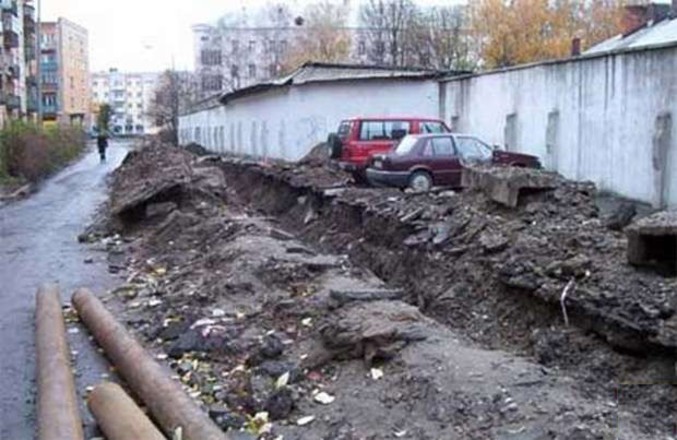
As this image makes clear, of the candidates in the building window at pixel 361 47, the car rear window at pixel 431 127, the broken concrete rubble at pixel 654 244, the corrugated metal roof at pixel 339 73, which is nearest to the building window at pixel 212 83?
the building window at pixel 361 47

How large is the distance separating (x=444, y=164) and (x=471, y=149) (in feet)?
2.71

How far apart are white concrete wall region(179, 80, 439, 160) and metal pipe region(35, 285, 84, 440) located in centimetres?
2521

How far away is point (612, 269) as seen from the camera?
870cm

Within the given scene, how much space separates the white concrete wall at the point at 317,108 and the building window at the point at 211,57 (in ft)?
162

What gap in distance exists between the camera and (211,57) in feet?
322

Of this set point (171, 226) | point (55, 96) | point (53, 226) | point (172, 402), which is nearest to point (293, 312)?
point (172, 402)

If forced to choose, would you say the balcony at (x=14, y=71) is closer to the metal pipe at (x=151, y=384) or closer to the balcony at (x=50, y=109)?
the balcony at (x=50, y=109)

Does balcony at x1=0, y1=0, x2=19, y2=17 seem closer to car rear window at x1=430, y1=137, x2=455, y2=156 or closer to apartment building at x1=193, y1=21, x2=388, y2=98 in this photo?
apartment building at x1=193, y1=21, x2=388, y2=98

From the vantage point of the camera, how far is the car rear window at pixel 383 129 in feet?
87.1

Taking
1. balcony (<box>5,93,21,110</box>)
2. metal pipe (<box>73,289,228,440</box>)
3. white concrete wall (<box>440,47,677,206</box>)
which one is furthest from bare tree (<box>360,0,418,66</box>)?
metal pipe (<box>73,289,228,440</box>)

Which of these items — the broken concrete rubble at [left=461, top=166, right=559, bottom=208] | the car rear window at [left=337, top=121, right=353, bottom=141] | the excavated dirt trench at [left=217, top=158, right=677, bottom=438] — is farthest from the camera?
the car rear window at [left=337, top=121, right=353, bottom=141]

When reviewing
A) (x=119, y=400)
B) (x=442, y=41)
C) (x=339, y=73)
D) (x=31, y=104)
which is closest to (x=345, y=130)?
(x=339, y=73)

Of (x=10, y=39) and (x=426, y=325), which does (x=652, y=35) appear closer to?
(x=426, y=325)

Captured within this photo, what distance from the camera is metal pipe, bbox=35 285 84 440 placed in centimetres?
661
